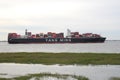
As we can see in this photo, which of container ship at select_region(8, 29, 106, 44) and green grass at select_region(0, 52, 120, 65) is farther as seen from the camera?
container ship at select_region(8, 29, 106, 44)

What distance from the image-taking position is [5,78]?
101ft

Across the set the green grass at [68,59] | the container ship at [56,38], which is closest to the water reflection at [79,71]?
the green grass at [68,59]

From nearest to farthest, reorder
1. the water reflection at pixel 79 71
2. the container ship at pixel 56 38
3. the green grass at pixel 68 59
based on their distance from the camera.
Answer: the water reflection at pixel 79 71
the green grass at pixel 68 59
the container ship at pixel 56 38

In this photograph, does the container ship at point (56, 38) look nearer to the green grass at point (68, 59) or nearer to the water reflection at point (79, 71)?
the green grass at point (68, 59)

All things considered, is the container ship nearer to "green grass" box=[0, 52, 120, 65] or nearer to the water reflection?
"green grass" box=[0, 52, 120, 65]

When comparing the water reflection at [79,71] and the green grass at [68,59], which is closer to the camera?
the water reflection at [79,71]

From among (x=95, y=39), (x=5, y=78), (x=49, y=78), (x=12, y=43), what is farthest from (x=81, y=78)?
(x=12, y=43)

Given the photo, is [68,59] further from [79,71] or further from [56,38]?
[56,38]

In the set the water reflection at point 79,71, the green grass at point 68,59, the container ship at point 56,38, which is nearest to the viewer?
the water reflection at point 79,71

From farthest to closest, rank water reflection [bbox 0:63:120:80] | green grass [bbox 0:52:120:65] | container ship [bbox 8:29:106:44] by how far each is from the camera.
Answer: container ship [bbox 8:29:106:44] → green grass [bbox 0:52:120:65] → water reflection [bbox 0:63:120:80]

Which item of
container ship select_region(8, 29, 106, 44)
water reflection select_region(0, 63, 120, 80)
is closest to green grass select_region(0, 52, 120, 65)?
water reflection select_region(0, 63, 120, 80)

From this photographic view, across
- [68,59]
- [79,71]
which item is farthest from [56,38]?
[79,71]

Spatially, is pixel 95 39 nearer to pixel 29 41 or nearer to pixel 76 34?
pixel 76 34

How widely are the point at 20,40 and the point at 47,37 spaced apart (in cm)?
1384
